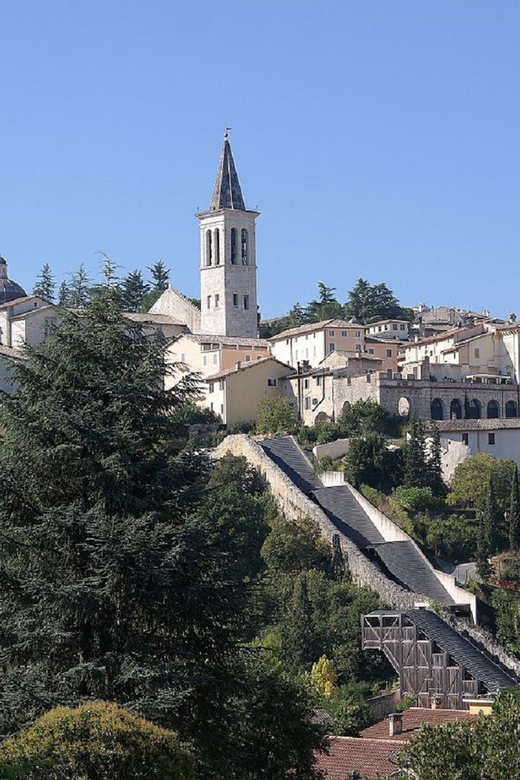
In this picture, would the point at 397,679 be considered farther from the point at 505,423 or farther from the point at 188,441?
the point at 188,441

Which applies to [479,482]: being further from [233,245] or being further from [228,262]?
[233,245]

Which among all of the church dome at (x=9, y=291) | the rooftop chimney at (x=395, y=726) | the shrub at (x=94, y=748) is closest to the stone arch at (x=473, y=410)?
the church dome at (x=9, y=291)

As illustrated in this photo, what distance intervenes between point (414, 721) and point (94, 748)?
22273 millimetres

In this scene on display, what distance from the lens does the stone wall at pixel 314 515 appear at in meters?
55.8

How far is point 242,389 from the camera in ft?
244

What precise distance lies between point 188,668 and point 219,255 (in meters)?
70.6

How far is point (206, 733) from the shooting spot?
2208cm

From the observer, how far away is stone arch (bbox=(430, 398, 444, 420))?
73.2m

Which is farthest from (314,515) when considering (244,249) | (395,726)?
(244,249)

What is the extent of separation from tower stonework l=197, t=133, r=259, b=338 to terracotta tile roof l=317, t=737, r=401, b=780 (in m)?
54.9

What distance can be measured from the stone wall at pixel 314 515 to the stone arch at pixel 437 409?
10.7m

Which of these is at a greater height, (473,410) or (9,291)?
(9,291)

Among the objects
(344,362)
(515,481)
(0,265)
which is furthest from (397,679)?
(0,265)

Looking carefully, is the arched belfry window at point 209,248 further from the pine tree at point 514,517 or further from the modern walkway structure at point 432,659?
the modern walkway structure at point 432,659
